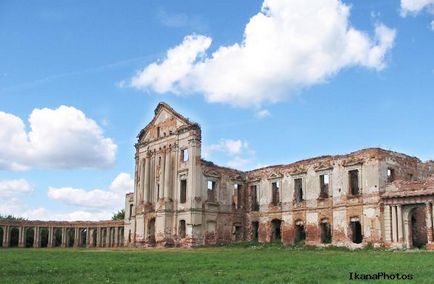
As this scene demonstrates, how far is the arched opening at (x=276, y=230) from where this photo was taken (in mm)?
38659

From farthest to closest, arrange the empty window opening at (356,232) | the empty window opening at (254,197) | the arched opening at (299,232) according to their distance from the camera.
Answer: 1. the empty window opening at (254,197)
2. the arched opening at (299,232)
3. the empty window opening at (356,232)

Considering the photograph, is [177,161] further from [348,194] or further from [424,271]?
[424,271]

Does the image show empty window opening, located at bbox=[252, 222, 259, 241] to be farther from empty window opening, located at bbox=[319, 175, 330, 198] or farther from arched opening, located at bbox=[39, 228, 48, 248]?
arched opening, located at bbox=[39, 228, 48, 248]

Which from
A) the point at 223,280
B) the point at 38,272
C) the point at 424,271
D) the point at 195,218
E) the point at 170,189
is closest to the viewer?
the point at 223,280

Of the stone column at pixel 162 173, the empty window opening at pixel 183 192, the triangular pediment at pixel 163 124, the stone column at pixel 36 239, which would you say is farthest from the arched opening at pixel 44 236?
the empty window opening at pixel 183 192

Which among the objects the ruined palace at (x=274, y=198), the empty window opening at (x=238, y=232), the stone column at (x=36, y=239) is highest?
the ruined palace at (x=274, y=198)

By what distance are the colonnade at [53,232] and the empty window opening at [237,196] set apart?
16964mm

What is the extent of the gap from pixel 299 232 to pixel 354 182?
606 centimetres

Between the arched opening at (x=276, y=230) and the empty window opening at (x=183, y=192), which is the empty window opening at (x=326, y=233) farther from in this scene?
the empty window opening at (x=183, y=192)

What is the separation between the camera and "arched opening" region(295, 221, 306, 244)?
120ft

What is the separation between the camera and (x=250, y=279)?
1094cm

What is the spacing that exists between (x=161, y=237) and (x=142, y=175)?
719 centimetres

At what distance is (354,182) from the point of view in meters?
33.9

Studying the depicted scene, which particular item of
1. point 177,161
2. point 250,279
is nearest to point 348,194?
point 177,161
